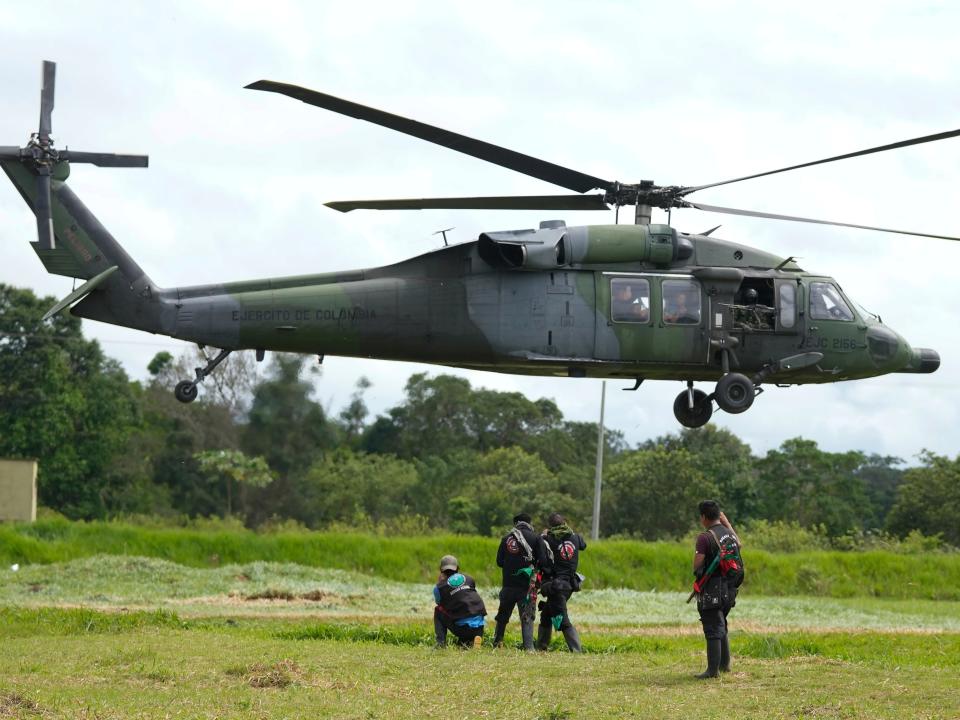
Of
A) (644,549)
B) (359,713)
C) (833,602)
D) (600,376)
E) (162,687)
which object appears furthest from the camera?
(644,549)

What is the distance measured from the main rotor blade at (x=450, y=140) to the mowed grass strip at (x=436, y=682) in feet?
19.3

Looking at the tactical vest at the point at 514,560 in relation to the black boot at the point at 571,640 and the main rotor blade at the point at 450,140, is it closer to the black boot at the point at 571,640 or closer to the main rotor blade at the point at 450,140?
the black boot at the point at 571,640

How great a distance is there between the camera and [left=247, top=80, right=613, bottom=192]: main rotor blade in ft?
49.4

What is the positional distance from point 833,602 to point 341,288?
17379 millimetres

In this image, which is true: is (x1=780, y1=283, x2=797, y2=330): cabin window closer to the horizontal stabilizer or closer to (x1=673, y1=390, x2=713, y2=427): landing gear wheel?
(x1=673, y1=390, x2=713, y2=427): landing gear wheel

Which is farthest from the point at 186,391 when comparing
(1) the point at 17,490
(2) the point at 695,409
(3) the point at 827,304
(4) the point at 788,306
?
(1) the point at 17,490

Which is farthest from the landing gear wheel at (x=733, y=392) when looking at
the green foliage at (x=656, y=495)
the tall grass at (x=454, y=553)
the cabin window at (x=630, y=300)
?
the green foliage at (x=656, y=495)

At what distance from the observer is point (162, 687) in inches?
473

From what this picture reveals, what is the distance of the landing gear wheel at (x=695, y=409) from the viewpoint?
1881 centimetres

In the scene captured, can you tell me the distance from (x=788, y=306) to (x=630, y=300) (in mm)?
2306

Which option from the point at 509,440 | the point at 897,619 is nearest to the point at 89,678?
the point at 897,619

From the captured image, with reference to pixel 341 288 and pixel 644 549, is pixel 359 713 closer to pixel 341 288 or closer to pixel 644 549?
pixel 341 288

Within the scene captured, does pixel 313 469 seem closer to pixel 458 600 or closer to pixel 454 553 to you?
pixel 454 553

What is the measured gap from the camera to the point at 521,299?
17703 mm
